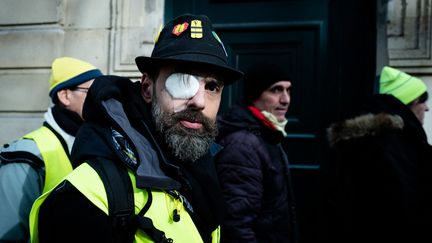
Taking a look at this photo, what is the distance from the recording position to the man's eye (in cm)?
181

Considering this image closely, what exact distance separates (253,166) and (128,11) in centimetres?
223

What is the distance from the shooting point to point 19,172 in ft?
7.18

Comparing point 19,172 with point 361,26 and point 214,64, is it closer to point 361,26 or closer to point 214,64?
point 214,64

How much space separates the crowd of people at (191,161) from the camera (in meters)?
1.46

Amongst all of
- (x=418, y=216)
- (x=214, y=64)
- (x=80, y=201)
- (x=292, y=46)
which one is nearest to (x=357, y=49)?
(x=292, y=46)

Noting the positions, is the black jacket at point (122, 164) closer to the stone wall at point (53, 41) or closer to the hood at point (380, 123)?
the hood at point (380, 123)

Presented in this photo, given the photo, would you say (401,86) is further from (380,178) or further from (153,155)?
(153,155)

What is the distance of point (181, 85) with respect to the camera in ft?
5.72

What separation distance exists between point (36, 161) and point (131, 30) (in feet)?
7.58

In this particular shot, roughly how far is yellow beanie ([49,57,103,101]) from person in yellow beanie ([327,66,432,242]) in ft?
5.85

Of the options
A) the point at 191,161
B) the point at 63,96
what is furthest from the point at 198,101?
the point at 63,96

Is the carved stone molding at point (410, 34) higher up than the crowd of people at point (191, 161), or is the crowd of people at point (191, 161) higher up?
the carved stone molding at point (410, 34)

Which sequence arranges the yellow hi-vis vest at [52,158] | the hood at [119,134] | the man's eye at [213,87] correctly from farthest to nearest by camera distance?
1. the yellow hi-vis vest at [52,158]
2. the man's eye at [213,87]
3. the hood at [119,134]

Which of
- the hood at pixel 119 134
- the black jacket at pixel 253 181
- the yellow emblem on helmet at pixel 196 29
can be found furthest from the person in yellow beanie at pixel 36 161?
the yellow emblem on helmet at pixel 196 29
